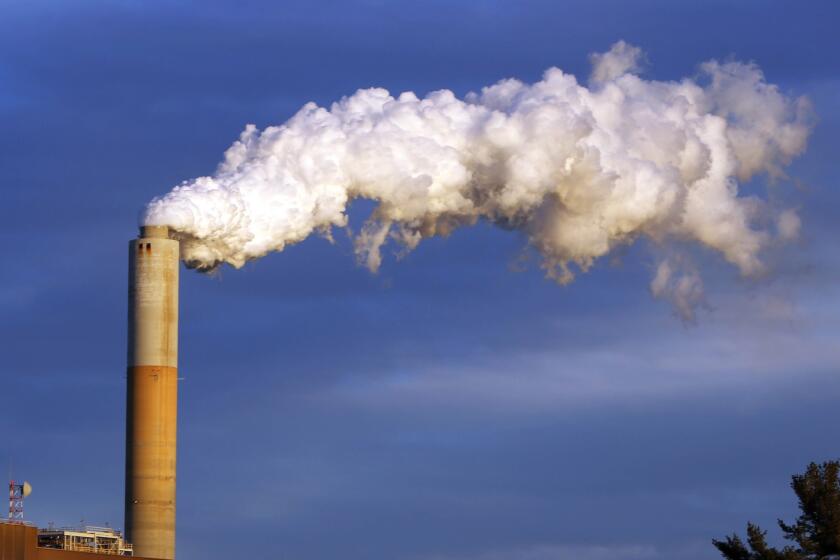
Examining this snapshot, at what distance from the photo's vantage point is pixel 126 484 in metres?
100

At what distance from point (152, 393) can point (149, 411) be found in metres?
0.95

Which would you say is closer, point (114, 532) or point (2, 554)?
point (2, 554)

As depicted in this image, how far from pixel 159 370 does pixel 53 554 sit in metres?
12.8

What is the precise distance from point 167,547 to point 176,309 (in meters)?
11.3

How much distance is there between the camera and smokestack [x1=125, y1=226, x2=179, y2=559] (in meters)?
99.3

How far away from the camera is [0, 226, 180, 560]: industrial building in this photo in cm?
9838

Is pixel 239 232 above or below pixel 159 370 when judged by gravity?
above

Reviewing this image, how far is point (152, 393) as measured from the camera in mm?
100562

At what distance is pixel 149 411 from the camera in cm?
10006

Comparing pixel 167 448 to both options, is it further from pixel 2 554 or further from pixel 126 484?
pixel 2 554

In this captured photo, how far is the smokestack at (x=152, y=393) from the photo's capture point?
99312mm

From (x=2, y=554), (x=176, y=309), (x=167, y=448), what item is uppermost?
(x=176, y=309)

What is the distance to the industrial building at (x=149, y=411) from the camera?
9838cm

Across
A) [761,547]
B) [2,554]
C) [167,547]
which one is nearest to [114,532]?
[167,547]
